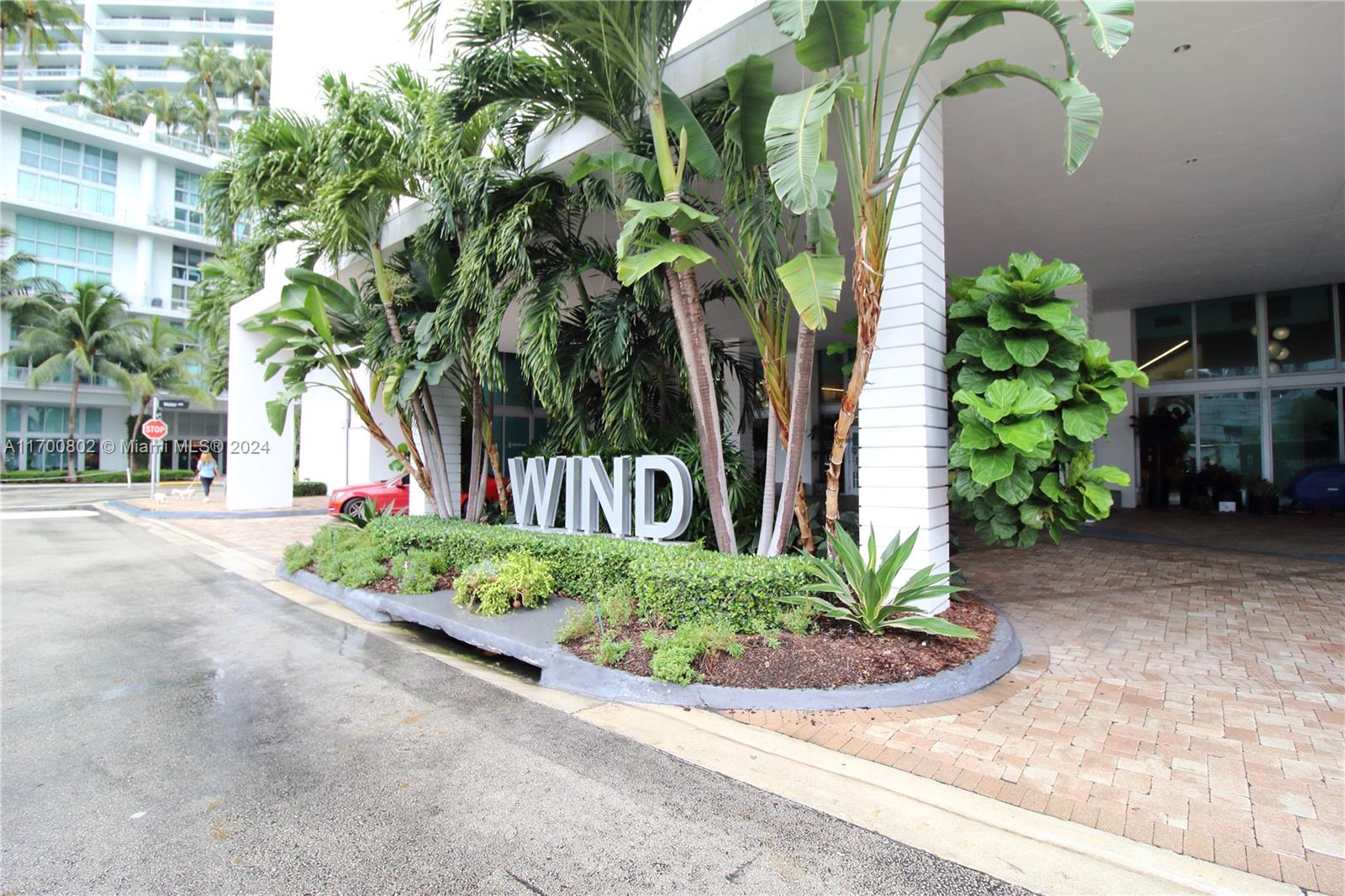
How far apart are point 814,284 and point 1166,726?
11.7 ft

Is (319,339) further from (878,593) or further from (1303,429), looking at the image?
(1303,429)

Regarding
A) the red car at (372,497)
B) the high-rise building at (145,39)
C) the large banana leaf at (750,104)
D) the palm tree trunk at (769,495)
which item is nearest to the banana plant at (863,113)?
the large banana leaf at (750,104)

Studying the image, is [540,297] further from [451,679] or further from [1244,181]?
[1244,181]

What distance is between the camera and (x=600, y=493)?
7359mm

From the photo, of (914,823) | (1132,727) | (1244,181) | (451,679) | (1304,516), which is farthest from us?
(1304,516)

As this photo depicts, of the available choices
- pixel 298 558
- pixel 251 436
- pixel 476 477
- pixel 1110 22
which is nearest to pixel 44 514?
pixel 251 436

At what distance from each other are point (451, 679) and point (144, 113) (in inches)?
2526

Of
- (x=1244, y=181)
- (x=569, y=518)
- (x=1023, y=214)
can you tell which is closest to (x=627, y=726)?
(x=569, y=518)

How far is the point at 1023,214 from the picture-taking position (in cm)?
953

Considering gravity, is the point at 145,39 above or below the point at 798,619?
above

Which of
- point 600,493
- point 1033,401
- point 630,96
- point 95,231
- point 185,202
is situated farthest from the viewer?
point 185,202

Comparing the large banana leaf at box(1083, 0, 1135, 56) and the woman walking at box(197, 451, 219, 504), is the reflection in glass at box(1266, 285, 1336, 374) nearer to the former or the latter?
the large banana leaf at box(1083, 0, 1135, 56)

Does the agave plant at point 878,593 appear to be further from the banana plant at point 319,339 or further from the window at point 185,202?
the window at point 185,202

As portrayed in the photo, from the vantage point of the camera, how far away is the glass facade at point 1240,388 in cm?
1405
